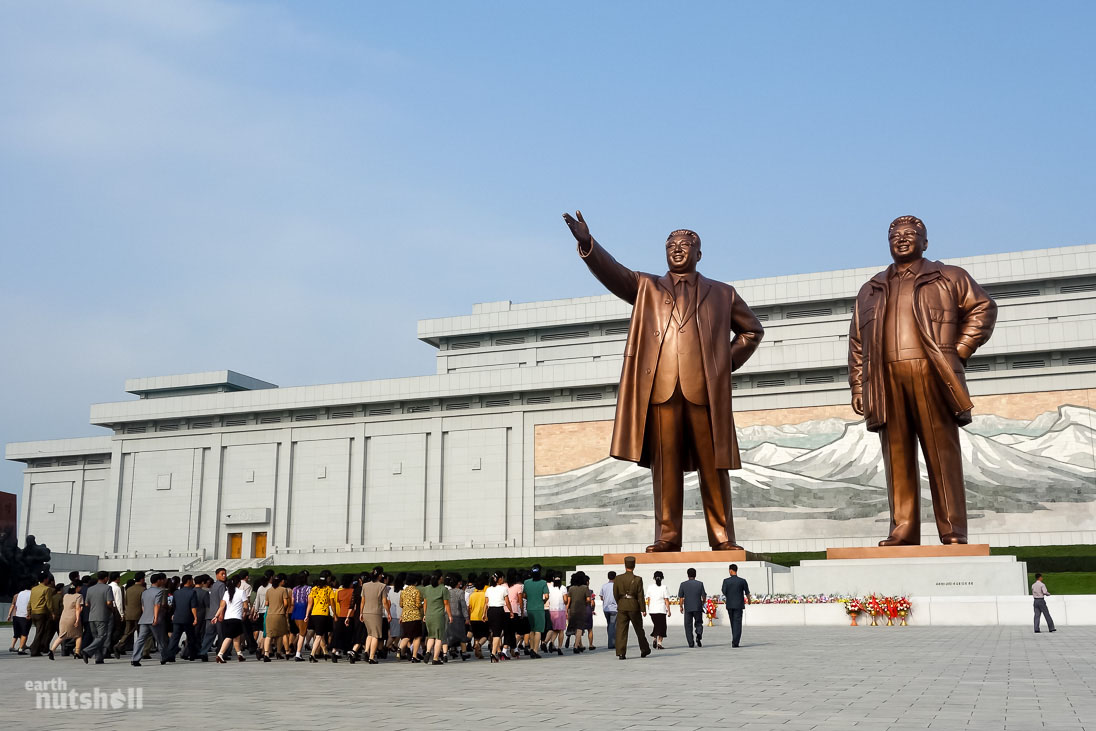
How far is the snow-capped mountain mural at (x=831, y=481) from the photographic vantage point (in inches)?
1281

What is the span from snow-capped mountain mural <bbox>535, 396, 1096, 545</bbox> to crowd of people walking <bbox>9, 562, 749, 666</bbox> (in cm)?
2309

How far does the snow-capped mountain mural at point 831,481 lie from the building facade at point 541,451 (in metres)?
0.07

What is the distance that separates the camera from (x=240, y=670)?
10.5m

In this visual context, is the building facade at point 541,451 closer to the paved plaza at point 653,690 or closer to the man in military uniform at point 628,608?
the paved plaza at point 653,690

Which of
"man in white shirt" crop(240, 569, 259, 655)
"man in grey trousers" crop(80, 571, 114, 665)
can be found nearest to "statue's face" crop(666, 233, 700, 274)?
"man in white shirt" crop(240, 569, 259, 655)

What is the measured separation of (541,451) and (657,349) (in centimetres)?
2449

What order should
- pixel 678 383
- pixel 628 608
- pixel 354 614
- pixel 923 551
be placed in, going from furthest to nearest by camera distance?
pixel 678 383 → pixel 923 551 → pixel 354 614 → pixel 628 608

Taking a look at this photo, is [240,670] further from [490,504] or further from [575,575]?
[490,504]

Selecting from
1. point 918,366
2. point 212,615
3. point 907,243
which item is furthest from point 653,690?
point 907,243

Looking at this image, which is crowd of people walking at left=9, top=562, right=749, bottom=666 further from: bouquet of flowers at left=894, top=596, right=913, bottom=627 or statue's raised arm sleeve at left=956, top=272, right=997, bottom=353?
statue's raised arm sleeve at left=956, top=272, right=997, bottom=353

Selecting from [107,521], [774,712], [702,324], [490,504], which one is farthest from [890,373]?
[107,521]

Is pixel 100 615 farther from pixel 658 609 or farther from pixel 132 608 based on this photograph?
pixel 658 609

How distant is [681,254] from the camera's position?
1546 centimetres

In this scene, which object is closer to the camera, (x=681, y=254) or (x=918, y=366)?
(x=918, y=366)
